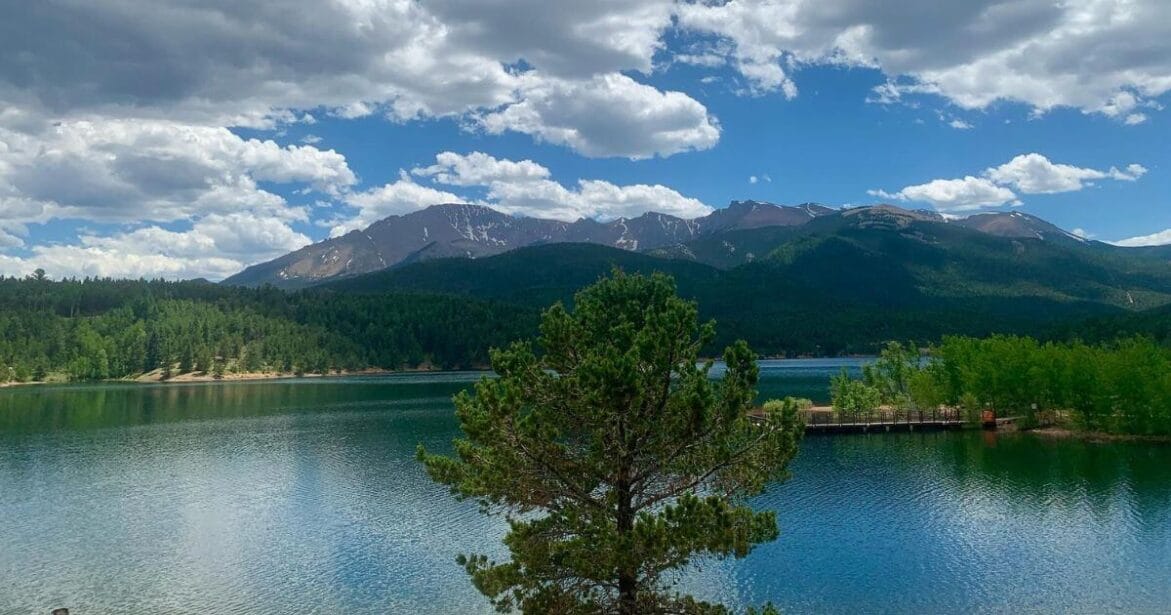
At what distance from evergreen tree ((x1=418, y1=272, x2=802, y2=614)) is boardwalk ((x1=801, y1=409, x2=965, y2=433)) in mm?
85623

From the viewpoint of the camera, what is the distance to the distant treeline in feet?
288

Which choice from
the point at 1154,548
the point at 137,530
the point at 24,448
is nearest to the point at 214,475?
the point at 137,530

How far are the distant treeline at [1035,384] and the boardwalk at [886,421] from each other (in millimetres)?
2798

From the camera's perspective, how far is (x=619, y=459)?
22828mm

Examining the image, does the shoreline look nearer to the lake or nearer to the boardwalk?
the lake

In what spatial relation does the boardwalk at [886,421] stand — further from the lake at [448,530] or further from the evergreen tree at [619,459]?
the evergreen tree at [619,459]

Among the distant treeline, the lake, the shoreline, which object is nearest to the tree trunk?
the lake

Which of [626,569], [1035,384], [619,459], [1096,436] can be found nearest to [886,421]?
[1035,384]

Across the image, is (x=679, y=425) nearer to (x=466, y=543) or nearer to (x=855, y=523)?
(x=466, y=543)

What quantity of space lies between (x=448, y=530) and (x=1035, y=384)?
81.3 metres

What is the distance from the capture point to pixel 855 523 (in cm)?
5416

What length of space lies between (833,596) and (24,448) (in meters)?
99.8

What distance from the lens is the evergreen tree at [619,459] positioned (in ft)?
70.0

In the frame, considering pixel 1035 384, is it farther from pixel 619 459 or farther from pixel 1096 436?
pixel 619 459
